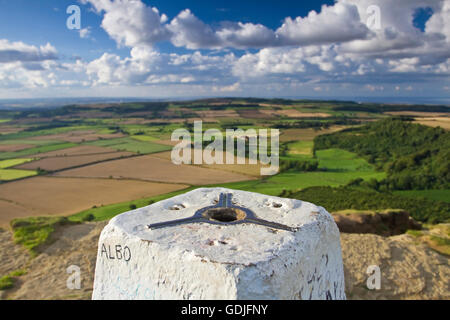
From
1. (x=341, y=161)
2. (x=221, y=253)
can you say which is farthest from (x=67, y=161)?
(x=221, y=253)

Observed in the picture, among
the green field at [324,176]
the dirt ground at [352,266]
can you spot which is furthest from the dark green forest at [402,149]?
the dirt ground at [352,266]

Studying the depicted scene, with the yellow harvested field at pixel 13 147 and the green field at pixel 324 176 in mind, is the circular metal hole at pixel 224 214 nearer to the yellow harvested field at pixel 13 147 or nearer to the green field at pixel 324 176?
the green field at pixel 324 176

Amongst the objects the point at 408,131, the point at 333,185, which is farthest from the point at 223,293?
the point at 408,131

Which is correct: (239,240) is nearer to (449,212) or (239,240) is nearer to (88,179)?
(449,212)

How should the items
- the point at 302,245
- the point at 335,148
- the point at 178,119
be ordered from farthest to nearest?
the point at 178,119
the point at 335,148
the point at 302,245

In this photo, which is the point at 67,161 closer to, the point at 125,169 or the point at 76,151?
the point at 76,151

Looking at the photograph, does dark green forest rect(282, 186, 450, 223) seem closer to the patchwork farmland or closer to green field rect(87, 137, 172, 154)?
the patchwork farmland
